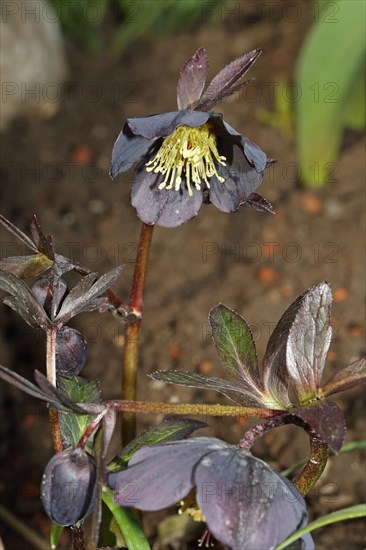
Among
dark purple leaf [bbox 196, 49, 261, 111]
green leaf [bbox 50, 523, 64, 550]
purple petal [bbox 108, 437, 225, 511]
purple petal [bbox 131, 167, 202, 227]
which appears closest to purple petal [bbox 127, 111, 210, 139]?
dark purple leaf [bbox 196, 49, 261, 111]

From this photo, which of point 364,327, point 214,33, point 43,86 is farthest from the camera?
point 214,33

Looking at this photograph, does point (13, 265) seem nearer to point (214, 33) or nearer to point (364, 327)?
point (364, 327)

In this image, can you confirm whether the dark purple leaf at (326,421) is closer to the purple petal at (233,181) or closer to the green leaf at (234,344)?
the green leaf at (234,344)

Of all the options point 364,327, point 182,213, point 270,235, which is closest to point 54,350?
point 182,213

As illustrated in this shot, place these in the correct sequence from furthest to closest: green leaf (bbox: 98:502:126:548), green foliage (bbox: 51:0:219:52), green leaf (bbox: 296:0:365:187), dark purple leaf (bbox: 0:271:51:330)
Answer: green foliage (bbox: 51:0:219:52)
green leaf (bbox: 296:0:365:187)
green leaf (bbox: 98:502:126:548)
dark purple leaf (bbox: 0:271:51:330)

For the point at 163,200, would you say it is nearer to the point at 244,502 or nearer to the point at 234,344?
the point at 234,344

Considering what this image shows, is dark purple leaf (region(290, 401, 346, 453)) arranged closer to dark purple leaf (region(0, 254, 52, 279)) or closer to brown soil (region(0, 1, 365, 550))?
dark purple leaf (region(0, 254, 52, 279))

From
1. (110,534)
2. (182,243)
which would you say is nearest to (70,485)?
(110,534)
